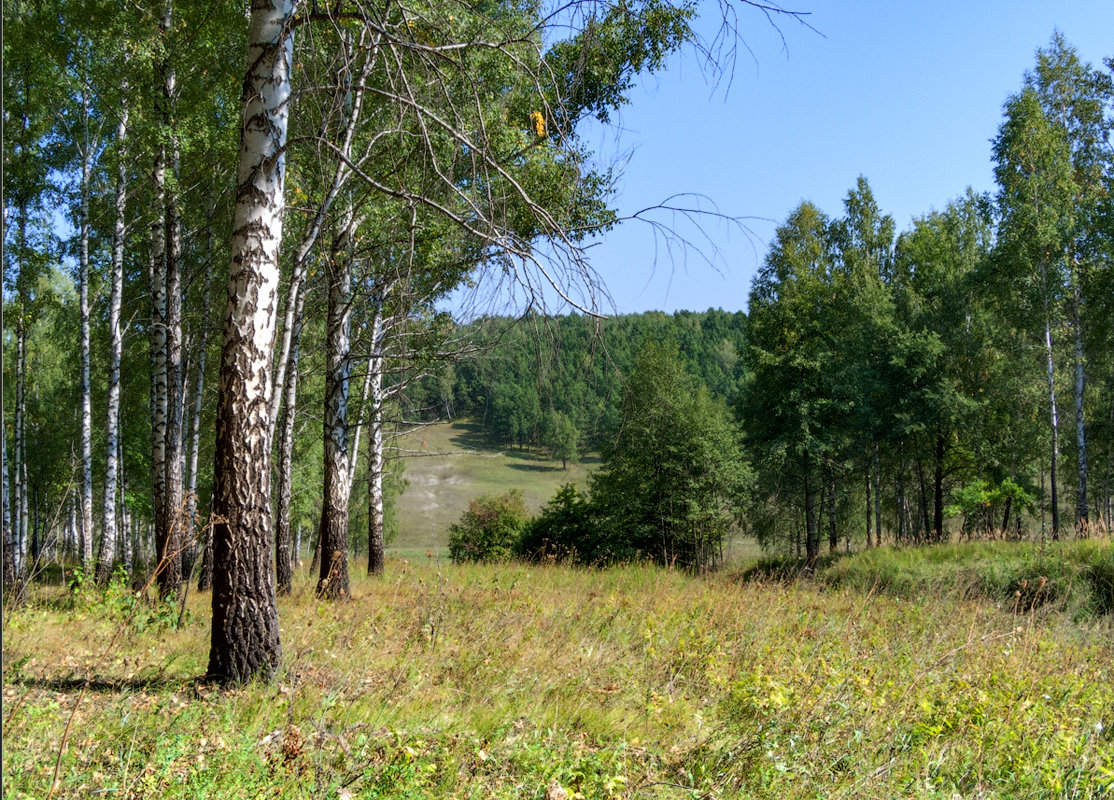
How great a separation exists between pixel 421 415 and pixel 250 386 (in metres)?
11.5

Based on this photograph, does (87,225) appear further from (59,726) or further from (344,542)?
(59,726)

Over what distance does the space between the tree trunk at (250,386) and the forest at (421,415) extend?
0.02 m

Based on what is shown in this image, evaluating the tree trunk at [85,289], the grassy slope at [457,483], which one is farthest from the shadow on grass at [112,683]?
the grassy slope at [457,483]

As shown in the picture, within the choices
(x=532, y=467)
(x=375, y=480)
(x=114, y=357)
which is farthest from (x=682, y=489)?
(x=532, y=467)

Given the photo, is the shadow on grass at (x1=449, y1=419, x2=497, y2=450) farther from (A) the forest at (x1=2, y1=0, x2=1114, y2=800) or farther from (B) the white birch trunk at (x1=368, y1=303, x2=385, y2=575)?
(B) the white birch trunk at (x1=368, y1=303, x2=385, y2=575)

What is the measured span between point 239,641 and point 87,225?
989cm

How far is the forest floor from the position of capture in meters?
3.38

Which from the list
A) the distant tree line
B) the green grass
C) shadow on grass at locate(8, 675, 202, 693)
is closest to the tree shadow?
shadow on grass at locate(8, 675, 202, 693)

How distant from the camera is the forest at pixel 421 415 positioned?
12.0 ft

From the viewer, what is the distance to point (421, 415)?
15852 millimetres

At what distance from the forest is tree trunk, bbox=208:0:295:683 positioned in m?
0.02

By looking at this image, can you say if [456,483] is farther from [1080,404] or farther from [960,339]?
[1080,404]

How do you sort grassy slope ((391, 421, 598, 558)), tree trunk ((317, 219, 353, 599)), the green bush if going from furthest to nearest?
grassy slope ((391, 421, 598, 558)) → the green bush → tree trunk ((317, 219, 353, 599))

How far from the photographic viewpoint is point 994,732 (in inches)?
178
